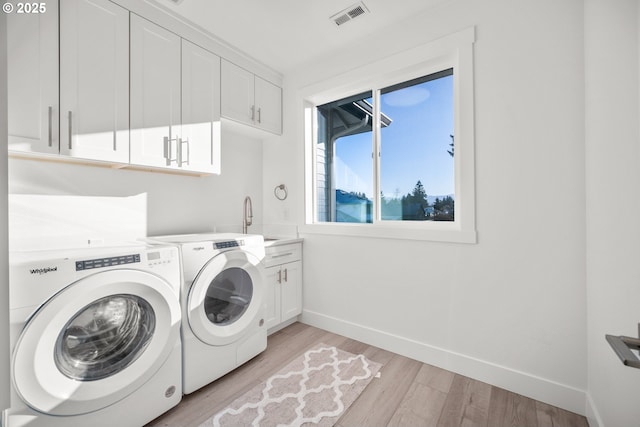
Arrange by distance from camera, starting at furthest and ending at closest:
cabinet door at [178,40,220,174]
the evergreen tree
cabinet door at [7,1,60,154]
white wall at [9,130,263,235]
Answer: the evergreen tree → cabinet door at [178,40,220,174] → white wall at [9,130,263,235] → cabinet door at [7,1,60,154]

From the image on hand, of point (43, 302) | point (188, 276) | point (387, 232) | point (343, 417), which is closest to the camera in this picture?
point (43, 302)

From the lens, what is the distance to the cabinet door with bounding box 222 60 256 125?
2342mm

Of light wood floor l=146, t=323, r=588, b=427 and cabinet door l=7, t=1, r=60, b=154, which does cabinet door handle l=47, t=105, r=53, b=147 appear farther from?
light wood floor l=146, t=323, r=588, b=427

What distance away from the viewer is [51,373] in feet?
3.81

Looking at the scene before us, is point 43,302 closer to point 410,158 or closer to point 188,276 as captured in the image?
point 188,276

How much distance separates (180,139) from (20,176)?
879 millimetres

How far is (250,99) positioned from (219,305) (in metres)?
1.78

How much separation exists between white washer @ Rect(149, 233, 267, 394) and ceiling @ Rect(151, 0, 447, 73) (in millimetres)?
1601

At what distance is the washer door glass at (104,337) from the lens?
1275 mm

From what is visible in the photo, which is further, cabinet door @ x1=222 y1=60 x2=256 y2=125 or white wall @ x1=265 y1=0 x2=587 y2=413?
cabinet door @ x1=222 y1=60 x2=256 y2=125

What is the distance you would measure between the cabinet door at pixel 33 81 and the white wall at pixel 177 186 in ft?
1.08

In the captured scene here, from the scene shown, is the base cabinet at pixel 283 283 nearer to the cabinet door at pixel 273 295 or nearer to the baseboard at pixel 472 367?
the cabinet door at pixel 273 295

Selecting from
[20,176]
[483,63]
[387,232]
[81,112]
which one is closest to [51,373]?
[20,176]

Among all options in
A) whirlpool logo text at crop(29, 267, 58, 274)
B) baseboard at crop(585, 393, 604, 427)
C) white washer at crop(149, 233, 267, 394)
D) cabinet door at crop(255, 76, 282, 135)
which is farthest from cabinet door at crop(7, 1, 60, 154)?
baseboard at crop(585, 393, 604, 427)
